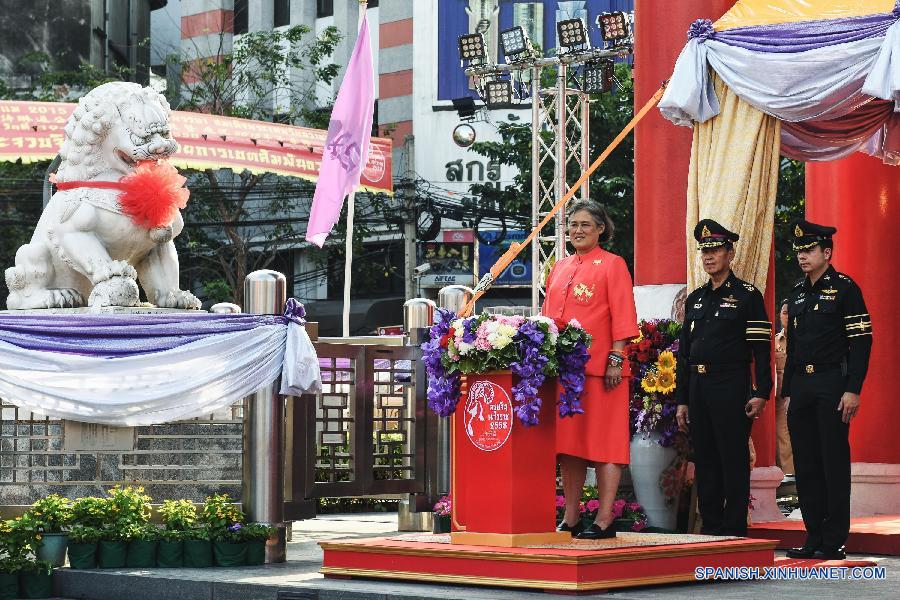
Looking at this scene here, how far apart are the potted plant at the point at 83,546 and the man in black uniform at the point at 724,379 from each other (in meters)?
3.13

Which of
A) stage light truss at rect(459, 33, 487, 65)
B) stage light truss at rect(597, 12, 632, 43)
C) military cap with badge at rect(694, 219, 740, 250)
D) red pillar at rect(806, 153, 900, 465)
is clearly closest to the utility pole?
stage light truss at rect(459, 33, 487, 65)

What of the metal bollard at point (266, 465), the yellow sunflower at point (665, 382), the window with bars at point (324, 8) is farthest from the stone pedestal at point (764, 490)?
the window with bars at point (324, 8)

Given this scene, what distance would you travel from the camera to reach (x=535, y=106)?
2083cm

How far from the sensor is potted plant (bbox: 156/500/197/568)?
25.5 feet

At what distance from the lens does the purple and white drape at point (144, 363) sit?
8.27 meters

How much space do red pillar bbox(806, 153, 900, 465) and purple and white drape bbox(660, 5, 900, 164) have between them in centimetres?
125

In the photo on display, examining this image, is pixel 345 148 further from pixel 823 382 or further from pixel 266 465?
pixel 823 382

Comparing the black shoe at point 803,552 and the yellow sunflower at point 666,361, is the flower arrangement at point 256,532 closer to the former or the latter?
the yellow sunflower at point 666,361

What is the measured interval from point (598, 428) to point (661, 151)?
3.02 meters

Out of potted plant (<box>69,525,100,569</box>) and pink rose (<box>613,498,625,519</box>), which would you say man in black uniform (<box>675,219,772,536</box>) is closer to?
pink rose (<box>613,498,625,519</box>)

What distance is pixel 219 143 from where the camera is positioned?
24.8 metres

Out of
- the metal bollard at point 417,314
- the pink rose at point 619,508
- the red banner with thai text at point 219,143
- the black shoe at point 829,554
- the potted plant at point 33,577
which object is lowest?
the potted plant at point 33,577

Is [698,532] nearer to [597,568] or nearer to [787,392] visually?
[787,392]

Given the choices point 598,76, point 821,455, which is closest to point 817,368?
point 821,455
